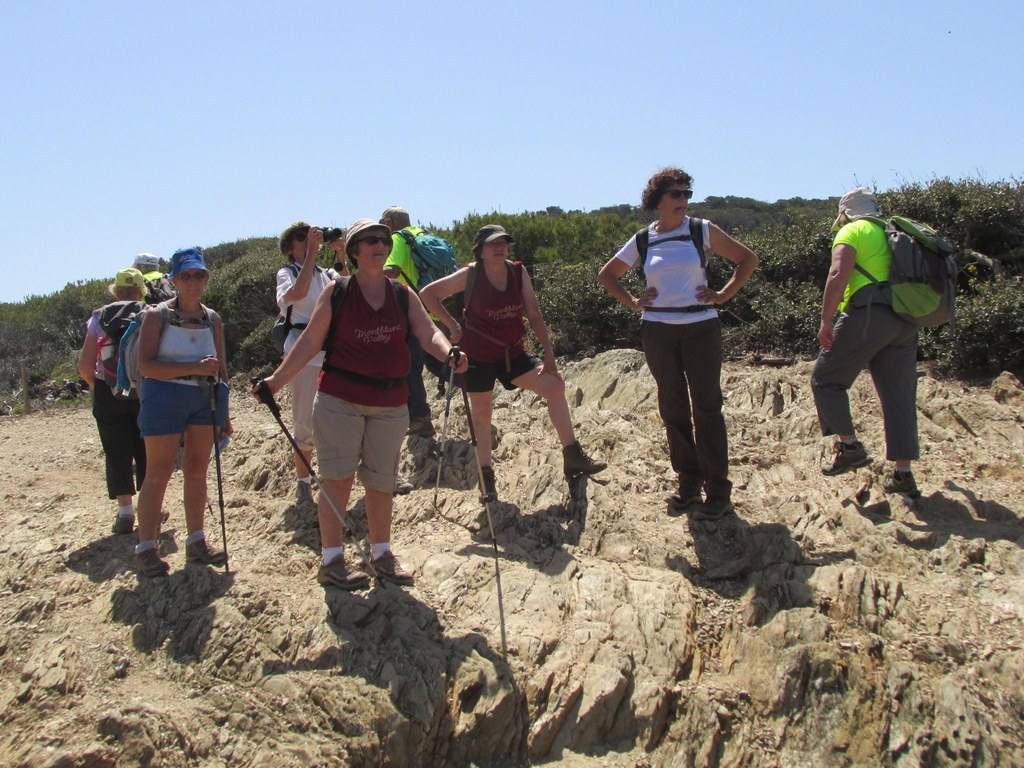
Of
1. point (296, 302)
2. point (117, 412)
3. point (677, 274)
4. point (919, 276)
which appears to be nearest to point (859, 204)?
point (919, 276)

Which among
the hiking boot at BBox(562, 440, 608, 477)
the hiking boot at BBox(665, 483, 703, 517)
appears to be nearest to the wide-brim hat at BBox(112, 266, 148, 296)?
the hiking boot at BBox(562, 440, 608, 477)

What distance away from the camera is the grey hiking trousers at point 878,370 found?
5.56m

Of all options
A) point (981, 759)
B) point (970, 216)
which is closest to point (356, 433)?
point (981, 759)

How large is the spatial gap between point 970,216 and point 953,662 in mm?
5894

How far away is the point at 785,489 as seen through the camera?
6023mm

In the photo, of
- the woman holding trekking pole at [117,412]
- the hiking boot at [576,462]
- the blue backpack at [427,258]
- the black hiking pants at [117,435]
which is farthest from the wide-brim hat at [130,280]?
the hiking boot at [576,462]

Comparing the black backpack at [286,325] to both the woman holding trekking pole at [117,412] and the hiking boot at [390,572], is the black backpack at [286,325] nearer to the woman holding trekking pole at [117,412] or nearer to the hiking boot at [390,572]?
the woman holding trekking pole at [117,412]

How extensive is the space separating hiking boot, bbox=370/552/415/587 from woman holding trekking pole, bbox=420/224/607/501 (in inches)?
44.2

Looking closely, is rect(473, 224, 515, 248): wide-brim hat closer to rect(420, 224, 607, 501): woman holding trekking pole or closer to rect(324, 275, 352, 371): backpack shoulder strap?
rect(420, 224, 607, 501): woman holding trekking pole

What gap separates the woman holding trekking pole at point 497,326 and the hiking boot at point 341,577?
1.31 metres

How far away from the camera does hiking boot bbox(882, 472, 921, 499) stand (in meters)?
5.59

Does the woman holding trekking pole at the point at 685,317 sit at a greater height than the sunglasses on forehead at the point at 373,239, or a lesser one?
lesser

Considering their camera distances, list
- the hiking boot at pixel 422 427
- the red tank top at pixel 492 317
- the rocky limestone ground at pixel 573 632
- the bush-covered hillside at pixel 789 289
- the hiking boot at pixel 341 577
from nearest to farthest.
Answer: the rocky limestone ground at pixel 573 632 → the hiking boot at pixel 341 577 → the red tank top at pixel 492 317 → the hiking boot at pixel 422 427 → the bush-covered hillside at pixel 789 289

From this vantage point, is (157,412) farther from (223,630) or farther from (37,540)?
(37,540)
